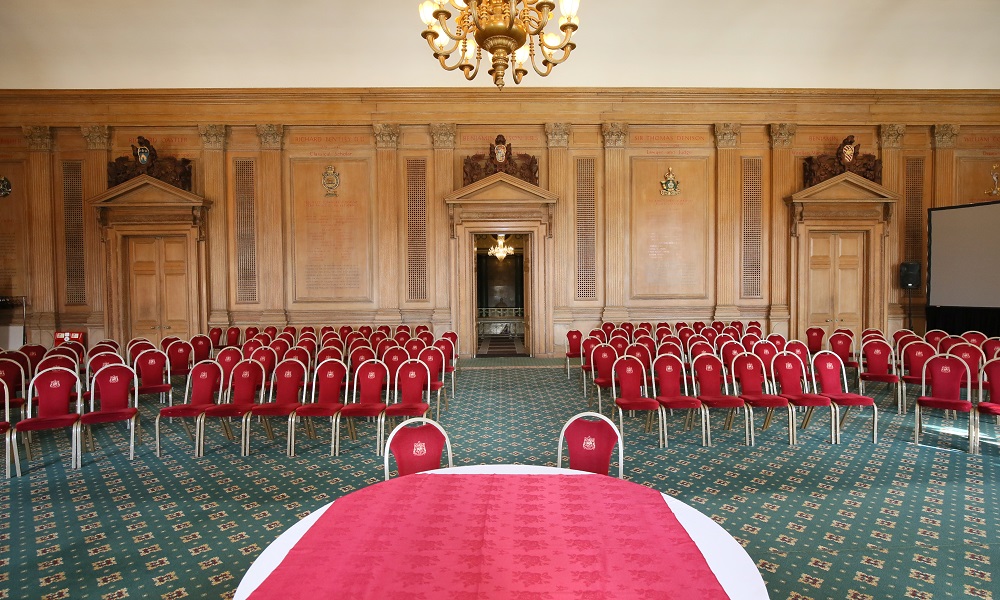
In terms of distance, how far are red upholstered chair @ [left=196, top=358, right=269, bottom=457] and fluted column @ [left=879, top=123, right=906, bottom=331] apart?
1337 centimetres

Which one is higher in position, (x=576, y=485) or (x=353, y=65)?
(x=353, y=65)

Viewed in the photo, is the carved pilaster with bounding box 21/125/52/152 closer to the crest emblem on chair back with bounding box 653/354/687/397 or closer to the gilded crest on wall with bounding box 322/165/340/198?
the gilded crest on wall with bounding box 322/165/340/198

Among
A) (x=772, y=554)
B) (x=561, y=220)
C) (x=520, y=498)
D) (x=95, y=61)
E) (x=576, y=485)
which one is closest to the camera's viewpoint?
(x=520, y=498)

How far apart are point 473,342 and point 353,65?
262 inches

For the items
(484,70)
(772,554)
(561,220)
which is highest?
(484,70)

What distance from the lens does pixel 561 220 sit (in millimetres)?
12211

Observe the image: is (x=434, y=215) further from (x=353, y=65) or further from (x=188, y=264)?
(x=188, y=264)

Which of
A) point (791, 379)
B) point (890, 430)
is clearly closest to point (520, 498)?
point (791, 379)

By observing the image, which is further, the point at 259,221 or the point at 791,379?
the point at 259,221

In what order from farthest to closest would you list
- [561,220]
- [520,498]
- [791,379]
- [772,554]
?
[561,220], [791,379], [772,554], [520,498]

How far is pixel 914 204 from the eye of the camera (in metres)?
12.3

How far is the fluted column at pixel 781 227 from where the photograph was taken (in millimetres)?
12227

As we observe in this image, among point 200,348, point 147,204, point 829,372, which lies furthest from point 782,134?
point 147,204

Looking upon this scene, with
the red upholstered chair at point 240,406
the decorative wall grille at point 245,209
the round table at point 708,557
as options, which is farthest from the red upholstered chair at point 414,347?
the decorative wall grille at point 245,209
